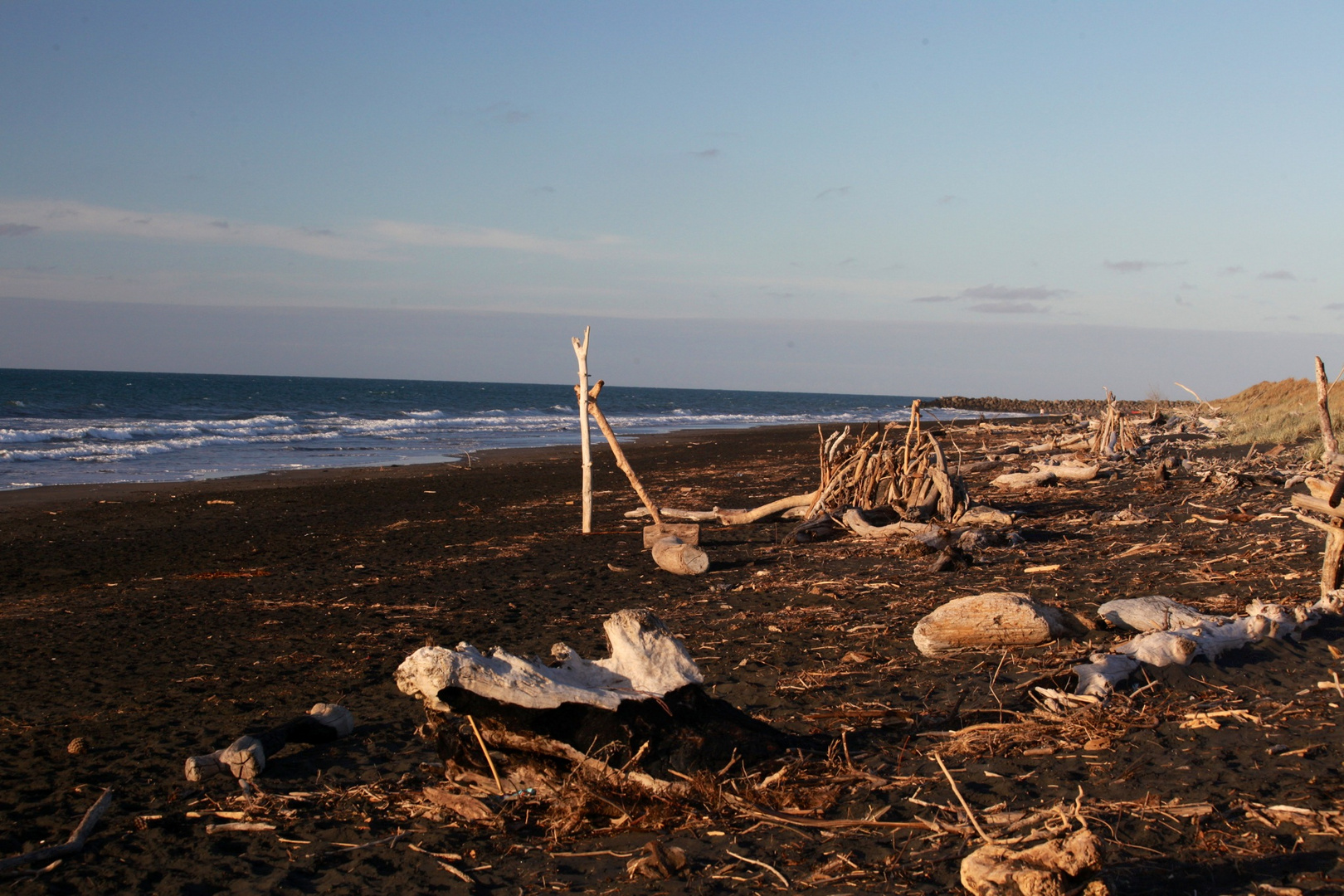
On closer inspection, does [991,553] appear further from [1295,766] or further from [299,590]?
[299,590]

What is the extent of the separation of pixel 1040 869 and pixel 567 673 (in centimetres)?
Answer: 185

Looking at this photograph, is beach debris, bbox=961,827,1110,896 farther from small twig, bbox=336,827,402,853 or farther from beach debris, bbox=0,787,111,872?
beach debris, bbox=0,787,111,872

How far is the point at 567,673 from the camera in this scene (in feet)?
12.1

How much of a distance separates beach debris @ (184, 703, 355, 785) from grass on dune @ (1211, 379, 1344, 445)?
1704 cm

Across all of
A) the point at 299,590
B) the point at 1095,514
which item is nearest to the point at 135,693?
the point at 299,590

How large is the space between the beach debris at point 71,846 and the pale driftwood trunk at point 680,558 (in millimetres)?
5512

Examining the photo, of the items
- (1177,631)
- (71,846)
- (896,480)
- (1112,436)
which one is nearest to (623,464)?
(896,480)

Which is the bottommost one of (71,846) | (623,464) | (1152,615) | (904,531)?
(71,846)

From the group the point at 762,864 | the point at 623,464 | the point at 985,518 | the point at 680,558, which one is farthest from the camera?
the point at 623,464

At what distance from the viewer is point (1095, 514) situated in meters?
9.90

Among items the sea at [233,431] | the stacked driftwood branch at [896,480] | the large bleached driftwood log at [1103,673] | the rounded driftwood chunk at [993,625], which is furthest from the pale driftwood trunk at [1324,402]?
the sea at [233,431]

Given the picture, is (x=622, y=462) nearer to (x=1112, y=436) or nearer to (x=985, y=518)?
(x=985, y=518)

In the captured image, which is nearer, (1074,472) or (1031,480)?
(1031,480)

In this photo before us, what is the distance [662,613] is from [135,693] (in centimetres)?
360
